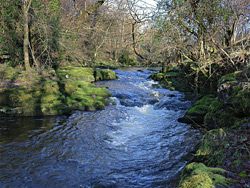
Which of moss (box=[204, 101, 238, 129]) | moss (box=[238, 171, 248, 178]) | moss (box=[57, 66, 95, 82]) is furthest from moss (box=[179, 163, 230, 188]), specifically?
moss (box=[57, 66, 95, 82])

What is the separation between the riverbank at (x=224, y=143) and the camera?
337 centimetres

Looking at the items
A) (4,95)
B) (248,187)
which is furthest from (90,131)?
(248,187)

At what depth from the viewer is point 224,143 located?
198 inches

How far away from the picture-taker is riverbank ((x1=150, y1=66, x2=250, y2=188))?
3.37 metres

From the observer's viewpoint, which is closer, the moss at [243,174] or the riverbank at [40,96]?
the moss at [243,174]

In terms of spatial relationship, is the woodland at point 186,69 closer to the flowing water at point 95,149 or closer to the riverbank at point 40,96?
the riverbank at point 40,96

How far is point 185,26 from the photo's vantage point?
32.4 feet

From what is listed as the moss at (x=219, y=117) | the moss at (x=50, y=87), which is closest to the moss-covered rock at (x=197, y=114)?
the moss at (x=219, y=117)

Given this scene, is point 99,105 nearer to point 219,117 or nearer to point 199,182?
point 219,117

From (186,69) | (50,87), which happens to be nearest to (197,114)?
(186,69)

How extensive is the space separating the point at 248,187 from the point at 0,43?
17.7 metres

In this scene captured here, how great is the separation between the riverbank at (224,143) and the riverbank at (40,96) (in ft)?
19.5

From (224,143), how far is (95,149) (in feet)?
13.2

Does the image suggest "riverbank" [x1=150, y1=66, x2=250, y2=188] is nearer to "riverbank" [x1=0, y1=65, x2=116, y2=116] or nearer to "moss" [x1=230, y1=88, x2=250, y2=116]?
"moss" [x1=230, y1=88, x2=250, y2=116]
